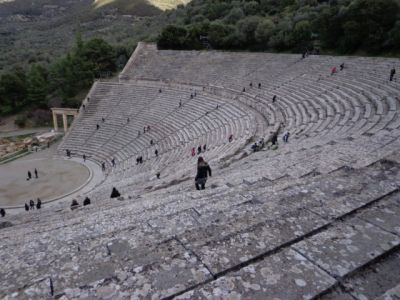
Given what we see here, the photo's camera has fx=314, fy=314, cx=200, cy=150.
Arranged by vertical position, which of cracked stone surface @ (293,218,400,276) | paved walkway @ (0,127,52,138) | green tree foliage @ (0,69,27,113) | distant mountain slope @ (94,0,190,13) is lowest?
paved walkway @ (0,127,52,138)

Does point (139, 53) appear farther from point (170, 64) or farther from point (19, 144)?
point (19, 144)

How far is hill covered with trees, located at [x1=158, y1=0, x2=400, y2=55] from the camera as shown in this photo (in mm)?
24922

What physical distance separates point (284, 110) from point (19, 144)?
23256 millimetres

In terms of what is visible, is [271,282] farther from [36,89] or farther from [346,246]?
[36,89]

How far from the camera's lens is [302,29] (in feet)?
99.1

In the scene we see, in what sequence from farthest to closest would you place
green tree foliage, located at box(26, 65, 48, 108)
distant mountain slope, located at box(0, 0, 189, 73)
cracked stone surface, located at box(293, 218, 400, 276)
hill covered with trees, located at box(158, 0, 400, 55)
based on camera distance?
distant mountain slope, located at box(0, 0, 189, 73) < green tree foliage, located at box(26, 65, 48, 108) < hill covered with trees, located at box(158, 0, 400, 55) < cracked stone surface, located at box(293, 218, 400, 276)

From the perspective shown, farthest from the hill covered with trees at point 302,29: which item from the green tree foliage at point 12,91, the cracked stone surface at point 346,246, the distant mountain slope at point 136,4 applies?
the distant mountain slope at point 136,4

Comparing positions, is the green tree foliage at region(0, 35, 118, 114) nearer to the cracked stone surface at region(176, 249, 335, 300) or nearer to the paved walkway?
the paved walkway

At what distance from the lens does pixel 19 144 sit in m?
28.2

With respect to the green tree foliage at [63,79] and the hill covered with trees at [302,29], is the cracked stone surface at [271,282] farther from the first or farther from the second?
the green tree foliage at [63,79]

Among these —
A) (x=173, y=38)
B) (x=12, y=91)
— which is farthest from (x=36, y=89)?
(x=173, y=38)

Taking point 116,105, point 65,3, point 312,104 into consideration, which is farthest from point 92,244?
point 65,3

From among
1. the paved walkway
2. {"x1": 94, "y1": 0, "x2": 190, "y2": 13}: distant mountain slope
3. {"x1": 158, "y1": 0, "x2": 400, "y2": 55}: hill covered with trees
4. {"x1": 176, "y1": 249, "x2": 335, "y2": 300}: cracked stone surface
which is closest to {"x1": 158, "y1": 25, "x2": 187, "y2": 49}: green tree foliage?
{"x1": 158, "y1": 0, "x2": 400, "y2": 55}: hill covered with trees

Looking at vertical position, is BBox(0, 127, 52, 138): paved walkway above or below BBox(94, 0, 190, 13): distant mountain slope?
below
